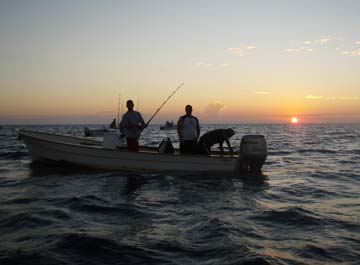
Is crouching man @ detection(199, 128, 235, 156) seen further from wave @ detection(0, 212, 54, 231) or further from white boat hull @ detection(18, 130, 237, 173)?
wave @ detection(0, 212, 54, 231)

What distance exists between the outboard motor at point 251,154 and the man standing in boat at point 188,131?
167cm

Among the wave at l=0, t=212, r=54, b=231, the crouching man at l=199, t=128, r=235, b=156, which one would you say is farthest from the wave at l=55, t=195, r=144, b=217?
the crouching man at l=199, t=128, r=235, b=156

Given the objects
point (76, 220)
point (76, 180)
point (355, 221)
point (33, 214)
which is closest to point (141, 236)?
point (76, 220)

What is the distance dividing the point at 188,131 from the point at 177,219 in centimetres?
602

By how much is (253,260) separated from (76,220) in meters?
3.68

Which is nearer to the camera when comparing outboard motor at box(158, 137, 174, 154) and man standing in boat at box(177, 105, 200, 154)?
man standing in boat at box(177, 105, 200, 154)

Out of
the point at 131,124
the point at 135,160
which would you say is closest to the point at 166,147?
the point at 135,160

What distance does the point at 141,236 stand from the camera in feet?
21.0

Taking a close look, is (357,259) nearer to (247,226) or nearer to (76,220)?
(247,226)

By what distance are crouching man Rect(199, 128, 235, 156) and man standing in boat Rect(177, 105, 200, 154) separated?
263 mm

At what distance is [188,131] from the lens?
13.3 metres

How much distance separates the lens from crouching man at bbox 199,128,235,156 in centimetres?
1334

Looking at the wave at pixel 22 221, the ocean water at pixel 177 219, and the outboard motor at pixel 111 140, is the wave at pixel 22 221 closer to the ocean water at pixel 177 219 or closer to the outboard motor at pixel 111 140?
the ocean water at pixel 177 219

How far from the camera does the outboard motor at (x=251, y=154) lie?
43.3ft
